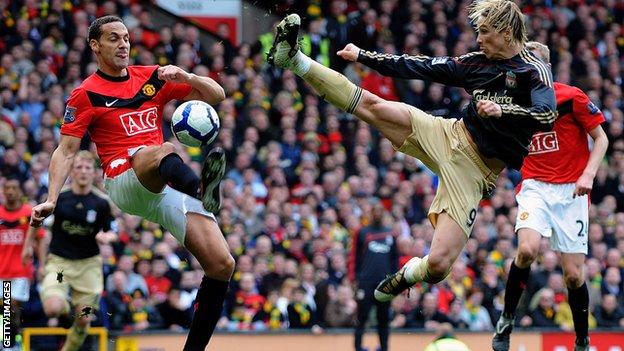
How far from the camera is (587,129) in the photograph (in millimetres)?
10641

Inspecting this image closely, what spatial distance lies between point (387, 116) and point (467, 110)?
0.70m

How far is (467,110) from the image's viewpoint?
32.4ft

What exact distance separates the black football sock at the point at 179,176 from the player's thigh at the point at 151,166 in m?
0.12

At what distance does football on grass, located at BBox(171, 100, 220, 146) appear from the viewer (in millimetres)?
9281

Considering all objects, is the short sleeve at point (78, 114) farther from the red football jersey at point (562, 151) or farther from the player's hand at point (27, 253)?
the red football jersey at point (562, 151)

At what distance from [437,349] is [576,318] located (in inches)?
90.5

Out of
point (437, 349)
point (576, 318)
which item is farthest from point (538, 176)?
point (437, 349)

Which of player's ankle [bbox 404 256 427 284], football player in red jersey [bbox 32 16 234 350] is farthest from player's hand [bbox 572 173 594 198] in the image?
football player in red jersey [bbox 32 16 234 350]

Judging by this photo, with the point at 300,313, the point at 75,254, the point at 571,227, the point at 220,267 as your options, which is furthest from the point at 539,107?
the point at 300,313

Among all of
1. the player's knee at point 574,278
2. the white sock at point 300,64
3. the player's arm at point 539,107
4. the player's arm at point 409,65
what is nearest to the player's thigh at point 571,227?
the player's knee at point 574,278

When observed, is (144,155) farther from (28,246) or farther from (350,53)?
(28,246)

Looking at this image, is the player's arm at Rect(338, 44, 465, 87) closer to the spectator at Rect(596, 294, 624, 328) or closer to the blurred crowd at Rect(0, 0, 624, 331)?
the blurred crowd at Rect(0, 0, 624, 331)

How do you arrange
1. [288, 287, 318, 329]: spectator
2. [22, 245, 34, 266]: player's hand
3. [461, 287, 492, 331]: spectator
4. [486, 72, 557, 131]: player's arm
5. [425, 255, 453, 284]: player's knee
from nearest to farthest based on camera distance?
1. [486, 72, 557, 131]: player's arm
2. [425, 255, 453, 284]: player's knee
3. [22, 245, 34, 266]: player's hand
4. [288, 287, 318, 329]: spectator
5. [461, 287, 492, 331]: spectator

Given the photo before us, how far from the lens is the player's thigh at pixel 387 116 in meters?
9.53
